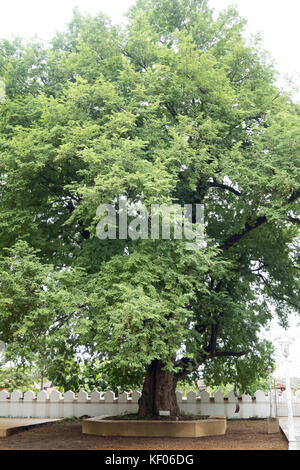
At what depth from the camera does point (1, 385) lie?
29.0m

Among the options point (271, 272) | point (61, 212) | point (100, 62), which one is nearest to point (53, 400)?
point (61, 212)

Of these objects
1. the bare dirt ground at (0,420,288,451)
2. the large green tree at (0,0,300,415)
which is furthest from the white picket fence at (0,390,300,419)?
the bare dirt ground at (0,420,288,451)

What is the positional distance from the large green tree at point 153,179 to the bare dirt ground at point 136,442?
2.11 metres

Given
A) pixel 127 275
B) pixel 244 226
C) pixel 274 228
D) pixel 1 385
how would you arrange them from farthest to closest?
pixel 1 385 < pixel 274 228 < pixel 244 226 < pixel 127 275

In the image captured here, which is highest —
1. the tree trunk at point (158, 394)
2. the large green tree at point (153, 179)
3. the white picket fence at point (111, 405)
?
the large green tree at point (153, 179)

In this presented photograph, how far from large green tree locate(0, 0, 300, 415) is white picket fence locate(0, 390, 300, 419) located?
5.16 feet

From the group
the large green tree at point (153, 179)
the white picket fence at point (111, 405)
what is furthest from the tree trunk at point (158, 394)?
the white picket fence at point (111, 405)

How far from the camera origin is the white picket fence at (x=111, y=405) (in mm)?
19156

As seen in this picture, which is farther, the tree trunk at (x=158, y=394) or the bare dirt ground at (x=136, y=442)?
the tree trunk at (x=158, y=394)

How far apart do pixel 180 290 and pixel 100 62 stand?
8521mm

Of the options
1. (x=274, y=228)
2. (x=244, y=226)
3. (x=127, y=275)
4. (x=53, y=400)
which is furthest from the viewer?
(x=53, y=400)

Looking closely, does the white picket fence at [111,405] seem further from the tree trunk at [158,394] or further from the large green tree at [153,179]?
the tree trunk at [158,394]

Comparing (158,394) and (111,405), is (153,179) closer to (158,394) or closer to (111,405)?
(158,394)
